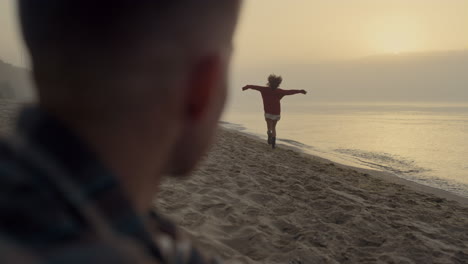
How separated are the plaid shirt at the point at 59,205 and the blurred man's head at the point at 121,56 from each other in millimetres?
44

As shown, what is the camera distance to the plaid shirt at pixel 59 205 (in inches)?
15.4

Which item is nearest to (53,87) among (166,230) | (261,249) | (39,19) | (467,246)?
(39,19)

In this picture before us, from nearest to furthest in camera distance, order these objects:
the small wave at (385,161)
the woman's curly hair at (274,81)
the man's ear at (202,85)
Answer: the man's ear at (202,85)
the small wave at (385,161)
the woman's curly hair at (274,81)

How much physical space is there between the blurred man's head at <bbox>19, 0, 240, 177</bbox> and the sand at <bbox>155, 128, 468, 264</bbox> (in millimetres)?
2498

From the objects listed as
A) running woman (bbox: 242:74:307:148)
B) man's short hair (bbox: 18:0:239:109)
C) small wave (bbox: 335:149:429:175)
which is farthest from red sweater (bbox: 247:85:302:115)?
man's short hair (bbox: 18:0:239:109)

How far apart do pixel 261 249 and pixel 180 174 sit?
105 inches

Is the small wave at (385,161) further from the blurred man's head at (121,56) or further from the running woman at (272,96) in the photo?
the blurred man's head at (121,56)

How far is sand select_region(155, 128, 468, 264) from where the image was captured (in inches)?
126

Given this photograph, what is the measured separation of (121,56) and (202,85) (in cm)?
15

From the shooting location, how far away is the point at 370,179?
7.58m

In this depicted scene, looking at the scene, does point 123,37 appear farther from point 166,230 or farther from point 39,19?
point 166,230

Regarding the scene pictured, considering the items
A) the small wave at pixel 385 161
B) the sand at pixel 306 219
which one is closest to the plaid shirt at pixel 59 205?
the sand at pixel 306 219

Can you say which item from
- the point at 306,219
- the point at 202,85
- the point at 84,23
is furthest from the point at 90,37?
the point at 306,219

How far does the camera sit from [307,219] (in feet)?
13.3
